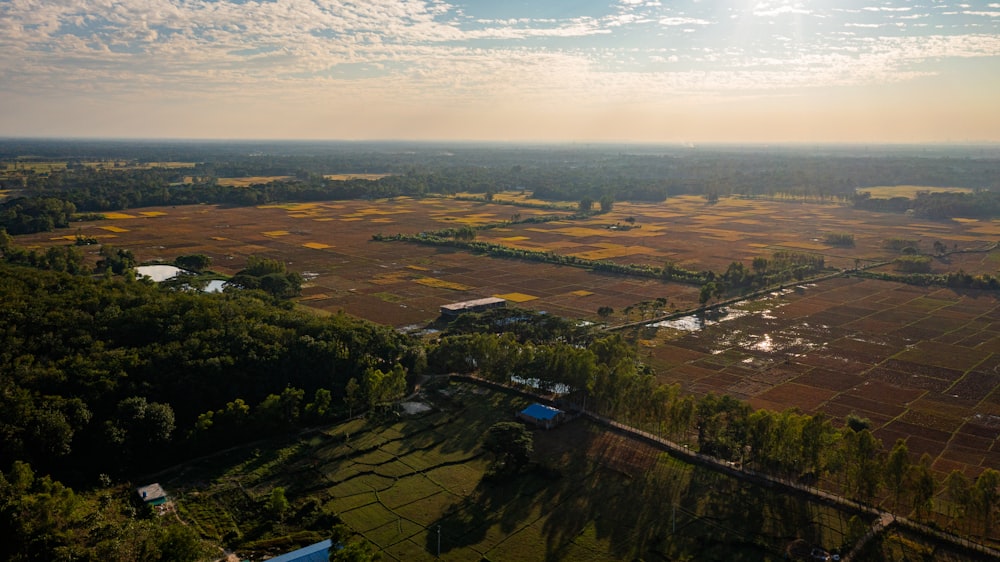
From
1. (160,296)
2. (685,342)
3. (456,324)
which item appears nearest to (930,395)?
(685,342)

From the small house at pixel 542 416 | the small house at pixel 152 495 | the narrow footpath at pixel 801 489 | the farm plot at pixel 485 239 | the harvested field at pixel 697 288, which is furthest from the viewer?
the farm plot at pixel 485 239

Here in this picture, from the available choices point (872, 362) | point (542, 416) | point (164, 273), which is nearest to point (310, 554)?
point (542, 416)

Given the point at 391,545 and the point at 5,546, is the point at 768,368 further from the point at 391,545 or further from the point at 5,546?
the point at 5,546

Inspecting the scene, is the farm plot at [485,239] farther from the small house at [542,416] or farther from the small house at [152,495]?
the small house at [152,495]

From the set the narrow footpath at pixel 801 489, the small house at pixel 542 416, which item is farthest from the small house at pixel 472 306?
the small house at pixel 542 416

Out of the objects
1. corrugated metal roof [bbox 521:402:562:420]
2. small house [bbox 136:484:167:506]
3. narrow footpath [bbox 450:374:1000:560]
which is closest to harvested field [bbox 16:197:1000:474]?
narrow footpath [bbox 450:374:1000:560]

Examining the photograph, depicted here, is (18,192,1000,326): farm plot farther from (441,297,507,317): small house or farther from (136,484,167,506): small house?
(136,484,167,506): small house
